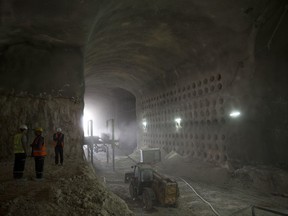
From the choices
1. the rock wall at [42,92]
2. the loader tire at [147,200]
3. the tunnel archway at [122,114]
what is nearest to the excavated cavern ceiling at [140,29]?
the rock wall at [42,92]

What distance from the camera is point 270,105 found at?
964 cm

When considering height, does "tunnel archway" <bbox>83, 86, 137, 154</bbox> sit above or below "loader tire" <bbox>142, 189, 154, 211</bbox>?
above

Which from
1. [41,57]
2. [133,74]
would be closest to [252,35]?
[41,57]

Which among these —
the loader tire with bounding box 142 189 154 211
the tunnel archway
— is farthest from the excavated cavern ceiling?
the tunnel archway

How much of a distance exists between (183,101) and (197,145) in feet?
9.83

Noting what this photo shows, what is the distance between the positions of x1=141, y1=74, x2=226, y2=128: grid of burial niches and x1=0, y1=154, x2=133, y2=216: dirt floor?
26.2 feet

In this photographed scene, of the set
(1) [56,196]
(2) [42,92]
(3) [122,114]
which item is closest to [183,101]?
(2) [42,92]

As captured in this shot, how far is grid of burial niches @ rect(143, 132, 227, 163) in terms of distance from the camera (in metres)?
11.7

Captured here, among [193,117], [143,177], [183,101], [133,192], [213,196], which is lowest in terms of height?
[213,196]

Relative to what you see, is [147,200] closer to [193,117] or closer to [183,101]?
[193,117]

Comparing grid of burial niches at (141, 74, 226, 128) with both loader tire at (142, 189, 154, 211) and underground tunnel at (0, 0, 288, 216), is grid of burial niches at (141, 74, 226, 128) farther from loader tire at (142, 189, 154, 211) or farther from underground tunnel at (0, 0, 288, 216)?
loader tire at (142, 189, 154, 211)

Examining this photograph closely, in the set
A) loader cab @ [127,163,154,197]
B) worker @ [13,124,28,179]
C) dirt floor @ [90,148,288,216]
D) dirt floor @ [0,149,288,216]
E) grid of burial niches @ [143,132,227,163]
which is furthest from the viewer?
grid of burial niches @ [143,132,227,163]

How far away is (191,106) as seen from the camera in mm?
14055

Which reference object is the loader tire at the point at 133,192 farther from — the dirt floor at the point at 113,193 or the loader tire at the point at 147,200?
the loader tire at the point at 147,200
